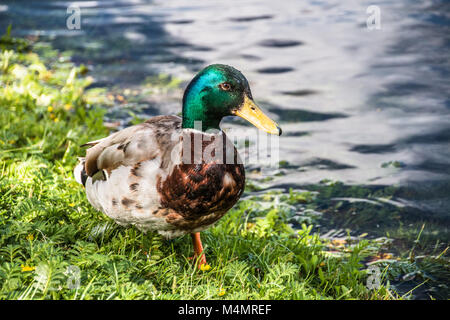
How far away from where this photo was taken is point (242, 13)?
9148 mm

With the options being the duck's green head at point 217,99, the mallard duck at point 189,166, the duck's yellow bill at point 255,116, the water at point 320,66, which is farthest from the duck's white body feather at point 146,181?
the water at point 320,66

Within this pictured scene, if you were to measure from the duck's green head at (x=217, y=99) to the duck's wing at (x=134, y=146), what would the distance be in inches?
6.6

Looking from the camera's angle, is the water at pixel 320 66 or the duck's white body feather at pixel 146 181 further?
the water at pixel 320 66

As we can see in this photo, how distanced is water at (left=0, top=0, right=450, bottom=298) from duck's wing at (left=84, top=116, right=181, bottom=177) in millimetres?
1761

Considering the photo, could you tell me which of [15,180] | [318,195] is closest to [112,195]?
[15,180]

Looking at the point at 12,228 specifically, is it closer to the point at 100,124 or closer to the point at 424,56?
the point at 100,124

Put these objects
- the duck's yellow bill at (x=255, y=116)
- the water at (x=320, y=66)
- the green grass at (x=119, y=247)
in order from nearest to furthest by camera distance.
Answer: the green grass at (x=119, y=247), the duck's yellow bill at (x=255, y=116), the water at (x=320, y=66)

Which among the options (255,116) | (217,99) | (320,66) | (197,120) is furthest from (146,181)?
(320,66)

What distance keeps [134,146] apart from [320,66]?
464 cm

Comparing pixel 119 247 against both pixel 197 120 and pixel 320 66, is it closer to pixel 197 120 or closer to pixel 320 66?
pixel 197 120

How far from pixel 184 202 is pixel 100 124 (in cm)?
251

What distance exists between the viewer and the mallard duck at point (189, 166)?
2.90 meters

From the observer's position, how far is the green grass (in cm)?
270

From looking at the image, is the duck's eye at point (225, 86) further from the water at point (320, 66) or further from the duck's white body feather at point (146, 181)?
the water at point (320, 66)
